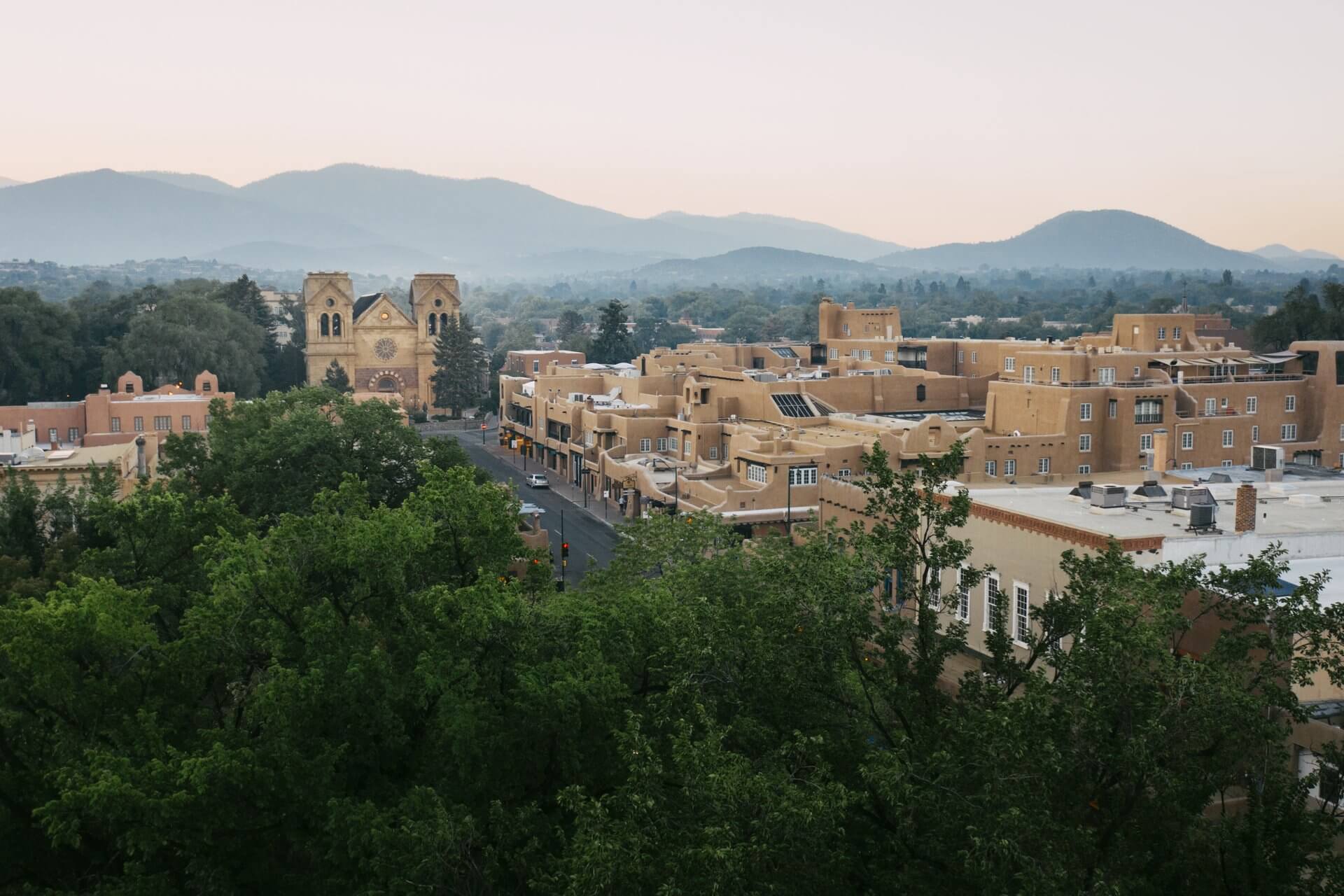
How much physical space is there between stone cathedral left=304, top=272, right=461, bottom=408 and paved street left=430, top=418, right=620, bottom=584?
2862cm

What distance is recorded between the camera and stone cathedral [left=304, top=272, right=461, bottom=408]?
124375mm

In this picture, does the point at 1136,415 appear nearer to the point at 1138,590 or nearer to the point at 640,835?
the point at 1138,590

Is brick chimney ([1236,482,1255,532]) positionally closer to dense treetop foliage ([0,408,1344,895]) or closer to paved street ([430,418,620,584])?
dense treetop foliage ([0,408,1344,895])

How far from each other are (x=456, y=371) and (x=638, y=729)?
108476 mm

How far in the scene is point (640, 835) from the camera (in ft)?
49.1

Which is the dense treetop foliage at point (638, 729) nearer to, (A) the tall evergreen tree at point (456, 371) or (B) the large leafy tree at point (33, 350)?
(B) the large leafy tree at point (33, 350)

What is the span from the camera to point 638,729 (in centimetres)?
1633

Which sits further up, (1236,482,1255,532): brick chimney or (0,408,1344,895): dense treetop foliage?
(1236,482,1255,532): brick chimney

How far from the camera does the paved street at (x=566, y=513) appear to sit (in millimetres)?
Result: 57875

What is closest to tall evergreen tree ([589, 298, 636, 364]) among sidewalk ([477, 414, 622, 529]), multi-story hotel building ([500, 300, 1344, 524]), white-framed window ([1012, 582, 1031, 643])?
sidewalk ([477, 414, 622, 529])

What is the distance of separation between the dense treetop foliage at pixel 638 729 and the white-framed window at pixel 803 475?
1320 inches

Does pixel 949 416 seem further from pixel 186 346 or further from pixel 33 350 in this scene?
pixel 33 350

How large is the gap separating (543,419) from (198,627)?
221 ft

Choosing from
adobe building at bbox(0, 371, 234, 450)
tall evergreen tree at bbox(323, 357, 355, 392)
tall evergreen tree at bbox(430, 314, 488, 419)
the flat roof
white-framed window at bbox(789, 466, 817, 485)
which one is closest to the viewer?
the flat roof
